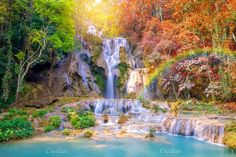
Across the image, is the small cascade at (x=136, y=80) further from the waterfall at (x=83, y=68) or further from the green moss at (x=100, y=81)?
the waterfall at (x=83, y=68)

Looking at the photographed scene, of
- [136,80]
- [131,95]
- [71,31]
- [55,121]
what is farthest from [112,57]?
[55,121]

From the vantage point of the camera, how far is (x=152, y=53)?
23.2m

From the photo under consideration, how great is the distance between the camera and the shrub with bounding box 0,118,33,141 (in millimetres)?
13008

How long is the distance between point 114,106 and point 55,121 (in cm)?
579

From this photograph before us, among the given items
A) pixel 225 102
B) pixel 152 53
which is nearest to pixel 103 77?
pixel 152 53

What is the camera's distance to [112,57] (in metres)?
27.2

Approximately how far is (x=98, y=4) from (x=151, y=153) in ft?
98.1

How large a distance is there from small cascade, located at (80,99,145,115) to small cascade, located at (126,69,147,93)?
4438mm

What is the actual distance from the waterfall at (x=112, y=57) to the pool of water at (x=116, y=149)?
44.3 ft

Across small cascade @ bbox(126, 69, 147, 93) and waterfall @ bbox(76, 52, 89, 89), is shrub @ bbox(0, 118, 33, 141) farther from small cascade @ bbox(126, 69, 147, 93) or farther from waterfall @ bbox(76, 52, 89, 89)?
small cascade @ bbox(126, 69, 147, 93)

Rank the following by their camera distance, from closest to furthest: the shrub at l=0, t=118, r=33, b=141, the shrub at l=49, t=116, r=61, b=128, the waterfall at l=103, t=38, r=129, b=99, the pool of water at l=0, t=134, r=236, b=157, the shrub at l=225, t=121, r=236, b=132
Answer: the pool of water at l=0, t=134, r=236, b=157 → the shrub at l=225, t=121, r=236, b=132 → the shrub at l=0, t=118, r=33, b=141 → the shrub at l=49, t=116, r=61, b=128 → the waterfall at l=103, t=38, r=129, b=99

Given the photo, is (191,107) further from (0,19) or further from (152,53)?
(0,19)

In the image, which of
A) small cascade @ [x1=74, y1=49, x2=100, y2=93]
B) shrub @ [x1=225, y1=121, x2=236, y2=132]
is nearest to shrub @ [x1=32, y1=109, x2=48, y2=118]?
small cascade @ [x1=74, y1=49, x2=100, y2=93]

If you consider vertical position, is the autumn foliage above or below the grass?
above
